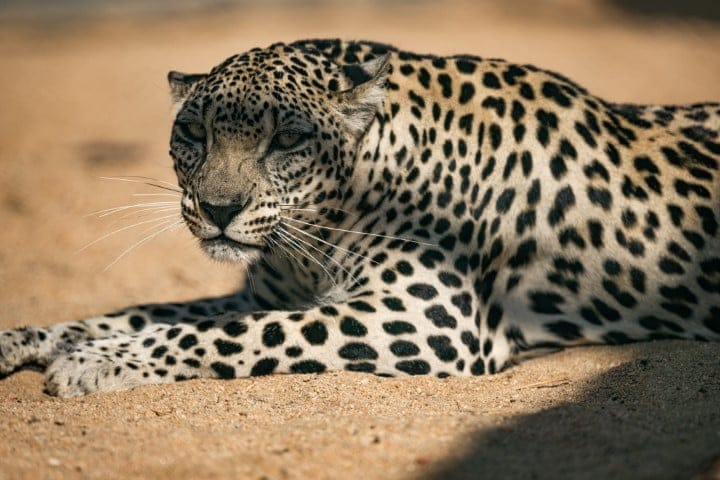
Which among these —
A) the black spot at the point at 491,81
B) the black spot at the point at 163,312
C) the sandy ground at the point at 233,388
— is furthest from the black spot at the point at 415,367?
the black spot at the point at 163,312

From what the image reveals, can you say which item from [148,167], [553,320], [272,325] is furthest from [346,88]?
[148,167]

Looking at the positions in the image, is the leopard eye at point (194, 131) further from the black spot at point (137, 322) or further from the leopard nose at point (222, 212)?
the black spot at point (137, 322)

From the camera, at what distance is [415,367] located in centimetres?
577

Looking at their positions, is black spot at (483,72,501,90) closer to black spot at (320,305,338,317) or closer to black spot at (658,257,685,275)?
black spot at (658,257,685,275)

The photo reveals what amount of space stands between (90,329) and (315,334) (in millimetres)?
1943

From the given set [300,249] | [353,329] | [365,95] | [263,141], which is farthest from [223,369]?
[365,95]

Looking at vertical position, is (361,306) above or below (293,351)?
above

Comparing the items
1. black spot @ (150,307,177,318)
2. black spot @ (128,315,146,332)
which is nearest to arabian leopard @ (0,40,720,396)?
black spot @ (128,315,146,332)

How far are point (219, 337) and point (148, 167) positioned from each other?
6.53 metres

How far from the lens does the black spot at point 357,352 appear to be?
5734 mm

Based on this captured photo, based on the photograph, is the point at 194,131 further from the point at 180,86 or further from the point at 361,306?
the point at 361,306

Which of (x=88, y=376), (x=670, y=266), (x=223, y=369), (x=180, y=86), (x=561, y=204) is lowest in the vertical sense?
(x=88, y=376)

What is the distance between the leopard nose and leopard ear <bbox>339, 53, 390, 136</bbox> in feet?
3.05

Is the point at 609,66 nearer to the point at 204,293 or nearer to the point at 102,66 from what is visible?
the point at 102,66
